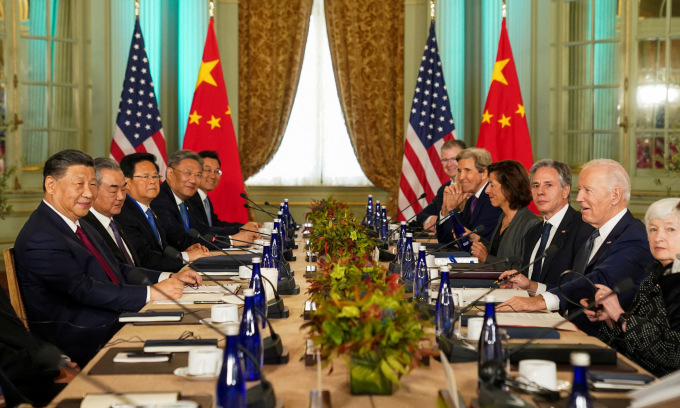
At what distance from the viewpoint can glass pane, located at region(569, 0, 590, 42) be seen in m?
7.28

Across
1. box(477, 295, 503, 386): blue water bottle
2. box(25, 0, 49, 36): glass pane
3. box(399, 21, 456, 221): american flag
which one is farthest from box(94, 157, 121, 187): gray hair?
box(399, 21, 456, 221): american flag

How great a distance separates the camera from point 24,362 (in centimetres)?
257

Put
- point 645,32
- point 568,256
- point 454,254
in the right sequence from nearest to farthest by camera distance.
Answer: point 568,256 < point 454,254 < point 645,32

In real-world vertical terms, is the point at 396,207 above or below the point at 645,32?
below

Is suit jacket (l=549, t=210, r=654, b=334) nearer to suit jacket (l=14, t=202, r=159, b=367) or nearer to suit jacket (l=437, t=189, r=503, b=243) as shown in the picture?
suit jacket (l=14, t=202, r=159, b=367)

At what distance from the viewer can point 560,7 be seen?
7.41m

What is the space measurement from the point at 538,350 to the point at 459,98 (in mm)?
6297

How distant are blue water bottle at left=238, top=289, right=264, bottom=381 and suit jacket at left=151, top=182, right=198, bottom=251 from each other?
3569mm

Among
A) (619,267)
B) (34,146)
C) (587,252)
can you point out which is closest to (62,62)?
(34,146)

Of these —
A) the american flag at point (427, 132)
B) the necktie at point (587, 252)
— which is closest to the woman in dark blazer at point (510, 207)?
the necktie at point (587, 252)

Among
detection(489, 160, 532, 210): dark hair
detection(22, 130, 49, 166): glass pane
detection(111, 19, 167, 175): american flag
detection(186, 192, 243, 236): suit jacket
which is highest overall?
detection(111, 19, 167, 175): american flag

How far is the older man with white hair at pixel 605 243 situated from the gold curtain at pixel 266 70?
5184 mm

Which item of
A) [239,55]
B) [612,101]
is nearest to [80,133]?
[239,55]

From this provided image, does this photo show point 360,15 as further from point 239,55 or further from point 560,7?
point 560,7
